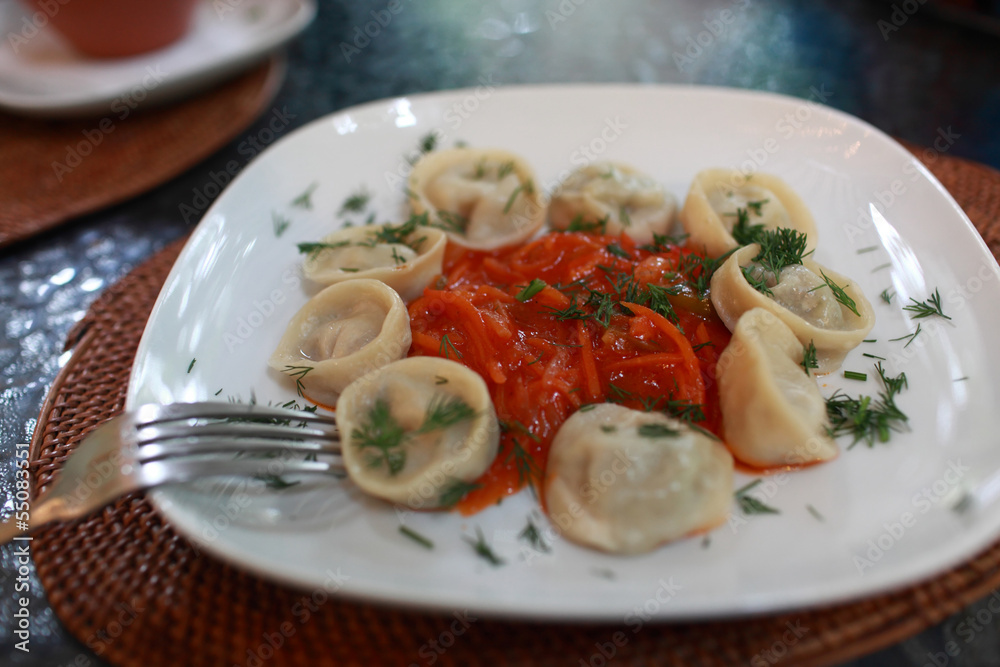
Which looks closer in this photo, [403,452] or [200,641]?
[200,641]

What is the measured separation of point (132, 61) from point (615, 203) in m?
4.09

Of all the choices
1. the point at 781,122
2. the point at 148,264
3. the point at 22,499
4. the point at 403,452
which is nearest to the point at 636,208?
the point at 781,122

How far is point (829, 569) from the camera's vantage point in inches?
71.8

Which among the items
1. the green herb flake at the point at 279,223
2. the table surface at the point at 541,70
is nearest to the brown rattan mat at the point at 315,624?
the table surface at the point at 541,70

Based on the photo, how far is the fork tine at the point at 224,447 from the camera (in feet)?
6.55

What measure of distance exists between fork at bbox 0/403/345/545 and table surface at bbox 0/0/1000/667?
2.57 feet

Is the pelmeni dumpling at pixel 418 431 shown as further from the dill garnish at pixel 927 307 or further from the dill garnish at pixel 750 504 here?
the dill garnish at pixel 927 307

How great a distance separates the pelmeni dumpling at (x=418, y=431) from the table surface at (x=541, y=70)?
1.43 meters

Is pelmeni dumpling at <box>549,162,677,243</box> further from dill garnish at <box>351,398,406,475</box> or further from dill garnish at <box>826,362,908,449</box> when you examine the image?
dill garnish at <box>351,398,406,475</box>

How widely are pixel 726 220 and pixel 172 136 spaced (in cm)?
388

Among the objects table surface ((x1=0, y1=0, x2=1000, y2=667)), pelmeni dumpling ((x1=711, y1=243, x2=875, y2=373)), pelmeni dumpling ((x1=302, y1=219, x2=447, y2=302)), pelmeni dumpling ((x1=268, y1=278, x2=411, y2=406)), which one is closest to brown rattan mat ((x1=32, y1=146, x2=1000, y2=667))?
table surface ((x1=0, y1=0, x2=1000, y2=667))

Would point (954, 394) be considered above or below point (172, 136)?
above

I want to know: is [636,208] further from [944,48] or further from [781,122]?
[944,48]

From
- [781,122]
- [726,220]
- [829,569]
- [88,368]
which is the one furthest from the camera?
[781,122]
